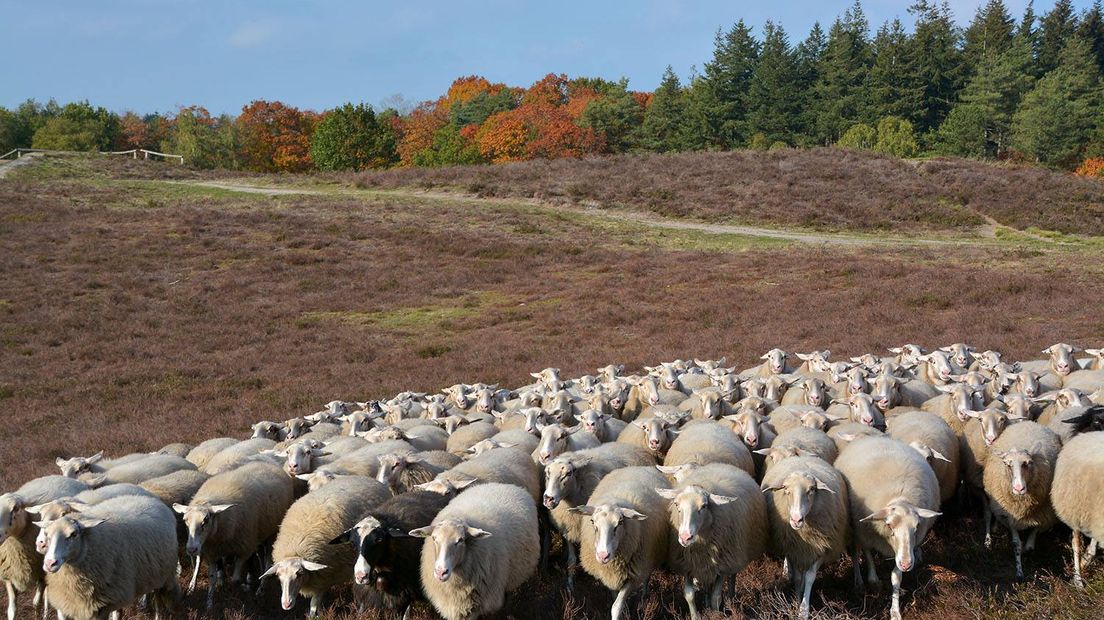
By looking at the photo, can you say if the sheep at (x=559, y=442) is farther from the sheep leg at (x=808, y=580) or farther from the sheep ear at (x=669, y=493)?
the sheep leg at (x=808, y=580)

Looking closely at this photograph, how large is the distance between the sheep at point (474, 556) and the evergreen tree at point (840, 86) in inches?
3516

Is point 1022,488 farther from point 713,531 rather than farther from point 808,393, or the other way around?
point 808,393

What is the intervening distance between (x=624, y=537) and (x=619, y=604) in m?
0.63

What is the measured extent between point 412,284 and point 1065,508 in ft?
93.7

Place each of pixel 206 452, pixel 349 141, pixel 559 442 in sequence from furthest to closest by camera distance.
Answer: pixel 349 141 < pixel 206 452 < pixel 559 442

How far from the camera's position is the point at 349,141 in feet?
269

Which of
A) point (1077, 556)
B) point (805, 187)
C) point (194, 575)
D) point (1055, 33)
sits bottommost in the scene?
point (194, 575)

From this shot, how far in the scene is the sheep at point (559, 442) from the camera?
10.3 m

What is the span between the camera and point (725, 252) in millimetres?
39719

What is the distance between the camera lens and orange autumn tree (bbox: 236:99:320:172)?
89.9m

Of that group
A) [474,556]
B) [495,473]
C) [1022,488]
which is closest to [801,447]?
[1022,488]

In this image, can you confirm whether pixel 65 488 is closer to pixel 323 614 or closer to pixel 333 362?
pixel 323 614

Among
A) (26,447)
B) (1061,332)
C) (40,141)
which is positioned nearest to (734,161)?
(1061,332)

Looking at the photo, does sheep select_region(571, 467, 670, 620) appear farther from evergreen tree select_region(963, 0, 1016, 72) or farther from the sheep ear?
evergreen tree select_region(963, 0, 1016, 72)
